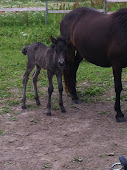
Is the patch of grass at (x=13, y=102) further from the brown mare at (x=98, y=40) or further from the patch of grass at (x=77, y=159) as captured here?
the patch of grass at (x=77, y=159)

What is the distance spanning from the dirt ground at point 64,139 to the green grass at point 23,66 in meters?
0.66

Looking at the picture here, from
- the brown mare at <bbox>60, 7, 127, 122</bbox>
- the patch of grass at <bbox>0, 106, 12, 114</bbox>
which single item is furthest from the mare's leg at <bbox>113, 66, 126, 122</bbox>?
the patch of grass at <bbox>0, 106, 12, 114</bbox>

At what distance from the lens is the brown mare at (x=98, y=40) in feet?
20.5

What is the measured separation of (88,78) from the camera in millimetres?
9039

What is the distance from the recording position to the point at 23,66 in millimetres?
10164

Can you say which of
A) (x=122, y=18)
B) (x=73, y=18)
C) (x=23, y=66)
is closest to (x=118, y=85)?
(x=122, y=18)

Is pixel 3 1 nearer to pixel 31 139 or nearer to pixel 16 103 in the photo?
pixel 16 103

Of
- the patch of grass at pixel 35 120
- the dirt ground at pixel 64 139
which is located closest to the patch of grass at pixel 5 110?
the dirt ground at pixel 64 139

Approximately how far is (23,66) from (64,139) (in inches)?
197

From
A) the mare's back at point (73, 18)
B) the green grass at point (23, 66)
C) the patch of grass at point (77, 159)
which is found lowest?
the patch of grass at point (77, 159)

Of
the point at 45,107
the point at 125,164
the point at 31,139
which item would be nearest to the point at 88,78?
the point at 45,107

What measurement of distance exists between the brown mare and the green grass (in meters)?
0.99

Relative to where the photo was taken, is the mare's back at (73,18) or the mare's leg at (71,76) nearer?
the mare's back at (73,18)

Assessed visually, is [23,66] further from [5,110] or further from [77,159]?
[77,159]
